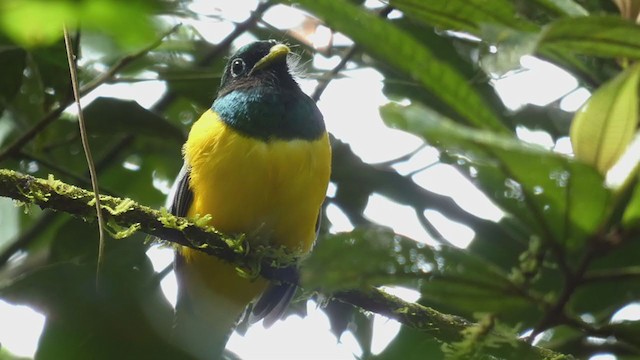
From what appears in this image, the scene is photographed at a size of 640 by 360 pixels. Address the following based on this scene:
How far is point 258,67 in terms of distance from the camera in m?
3.37

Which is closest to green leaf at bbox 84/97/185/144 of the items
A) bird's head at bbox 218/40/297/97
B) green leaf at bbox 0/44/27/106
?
green leaf at bbox 0/44/27/106

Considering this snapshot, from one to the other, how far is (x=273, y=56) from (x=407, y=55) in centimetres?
231

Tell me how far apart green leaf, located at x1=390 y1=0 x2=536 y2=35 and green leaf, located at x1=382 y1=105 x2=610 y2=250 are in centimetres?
31

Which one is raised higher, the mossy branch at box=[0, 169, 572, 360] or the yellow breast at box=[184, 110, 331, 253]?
the mossy branch at box=[0, 169, 572, 360]

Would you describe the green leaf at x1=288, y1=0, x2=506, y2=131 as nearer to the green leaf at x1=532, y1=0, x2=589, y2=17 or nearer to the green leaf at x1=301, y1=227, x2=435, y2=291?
the green leaf at x1=301, y1=227, x2=435, y2=291

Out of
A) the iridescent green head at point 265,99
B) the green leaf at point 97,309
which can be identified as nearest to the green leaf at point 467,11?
the green leaf at point 97,309

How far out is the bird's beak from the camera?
3.28m

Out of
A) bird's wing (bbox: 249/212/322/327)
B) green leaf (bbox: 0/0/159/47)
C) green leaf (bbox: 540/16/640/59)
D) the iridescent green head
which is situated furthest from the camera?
bird's wing (bbox: 249/212/322/327)

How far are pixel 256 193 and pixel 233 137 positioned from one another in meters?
0.21

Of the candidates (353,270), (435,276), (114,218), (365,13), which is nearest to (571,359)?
(435,276)

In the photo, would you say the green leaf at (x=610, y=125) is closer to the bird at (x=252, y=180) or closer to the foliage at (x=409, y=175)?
the foliage at (x=409, y=175)

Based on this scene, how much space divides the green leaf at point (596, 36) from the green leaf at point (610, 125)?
10 centimetres

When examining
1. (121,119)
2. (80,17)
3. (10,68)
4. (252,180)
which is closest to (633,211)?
(80,17)

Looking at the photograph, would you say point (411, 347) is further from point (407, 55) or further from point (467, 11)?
point (407, 55)
